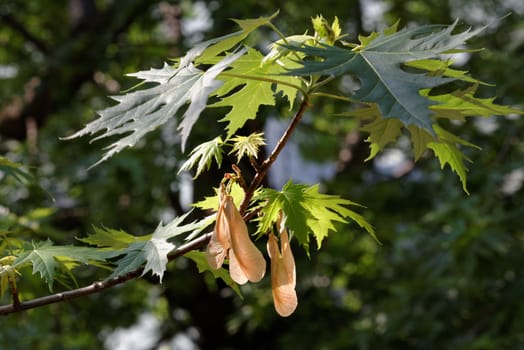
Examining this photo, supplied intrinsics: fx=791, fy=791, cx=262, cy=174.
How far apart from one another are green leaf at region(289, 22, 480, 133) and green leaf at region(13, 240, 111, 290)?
1.31 ft

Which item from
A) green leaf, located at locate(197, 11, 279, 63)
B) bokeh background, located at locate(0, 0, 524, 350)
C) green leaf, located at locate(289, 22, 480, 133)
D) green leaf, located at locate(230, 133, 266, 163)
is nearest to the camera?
green leaf, located at locate(289, 22, 480, 133)

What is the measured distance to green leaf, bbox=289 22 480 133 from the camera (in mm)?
786

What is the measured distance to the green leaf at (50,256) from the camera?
104 centimetres

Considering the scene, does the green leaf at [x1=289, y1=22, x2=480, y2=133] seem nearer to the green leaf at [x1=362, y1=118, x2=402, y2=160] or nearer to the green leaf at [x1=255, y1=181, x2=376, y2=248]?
the green leaf at [x1=362, y1=118, x2=402, y2=160]

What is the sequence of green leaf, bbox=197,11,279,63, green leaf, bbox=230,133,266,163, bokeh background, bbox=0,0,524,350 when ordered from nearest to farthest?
green leaf, bbox=197,11,279,63 → green leaf, bbox=230,133,266,163 → bokeh background, bbox=0,0,524,350

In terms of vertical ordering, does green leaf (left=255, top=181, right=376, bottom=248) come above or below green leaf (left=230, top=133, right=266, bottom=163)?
below

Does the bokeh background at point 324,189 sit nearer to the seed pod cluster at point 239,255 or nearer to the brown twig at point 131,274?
the brown twig at point 131,274

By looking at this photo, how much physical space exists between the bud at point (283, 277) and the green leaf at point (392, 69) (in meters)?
0.26

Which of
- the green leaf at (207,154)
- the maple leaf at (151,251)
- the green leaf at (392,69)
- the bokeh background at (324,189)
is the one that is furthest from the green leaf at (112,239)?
the bokeh background at (324,189)

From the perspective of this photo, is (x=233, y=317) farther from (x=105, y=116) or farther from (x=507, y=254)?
(x=105, y=116)

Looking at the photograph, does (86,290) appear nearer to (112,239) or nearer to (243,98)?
(112,239)

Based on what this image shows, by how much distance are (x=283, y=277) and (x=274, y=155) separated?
16cm

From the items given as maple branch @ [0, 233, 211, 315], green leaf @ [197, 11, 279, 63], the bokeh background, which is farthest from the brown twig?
the bokeh background

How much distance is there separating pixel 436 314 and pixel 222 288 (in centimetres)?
115
